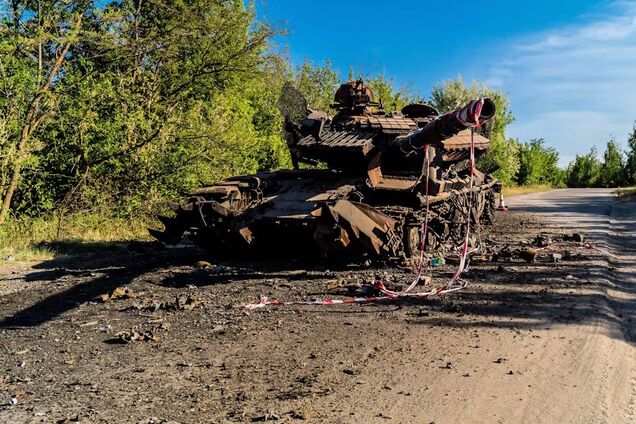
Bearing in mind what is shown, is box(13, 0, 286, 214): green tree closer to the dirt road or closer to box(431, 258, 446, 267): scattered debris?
the dirt road

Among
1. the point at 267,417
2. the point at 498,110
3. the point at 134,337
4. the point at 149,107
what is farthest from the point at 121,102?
the point at 498,110

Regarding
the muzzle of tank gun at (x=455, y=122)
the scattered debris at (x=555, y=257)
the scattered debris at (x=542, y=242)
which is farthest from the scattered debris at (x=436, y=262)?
the scattered debris at (x=542, y=242)

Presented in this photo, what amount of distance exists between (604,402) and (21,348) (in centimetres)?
522

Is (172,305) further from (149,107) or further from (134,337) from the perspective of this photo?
(149,107)

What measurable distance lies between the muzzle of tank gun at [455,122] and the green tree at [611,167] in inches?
2165

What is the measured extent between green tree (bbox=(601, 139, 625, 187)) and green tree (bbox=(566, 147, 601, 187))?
2.50ft

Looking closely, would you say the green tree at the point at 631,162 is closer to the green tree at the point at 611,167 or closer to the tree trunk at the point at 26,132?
the green tree at the point at 611,167

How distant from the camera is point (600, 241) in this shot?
12930 millimetres

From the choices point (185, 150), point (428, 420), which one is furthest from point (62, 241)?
point (428, 420)

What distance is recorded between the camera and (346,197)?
9586mm

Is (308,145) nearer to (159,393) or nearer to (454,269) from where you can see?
(454,269)

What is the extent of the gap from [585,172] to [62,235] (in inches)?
2283

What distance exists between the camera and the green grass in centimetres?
A: 1187

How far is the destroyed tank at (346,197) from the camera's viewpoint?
8.81m
